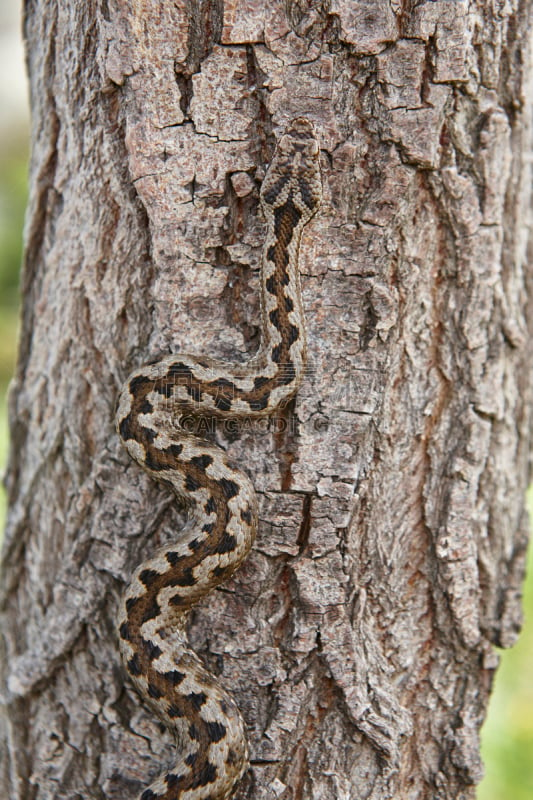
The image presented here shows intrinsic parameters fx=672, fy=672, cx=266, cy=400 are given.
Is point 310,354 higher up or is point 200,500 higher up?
point 310,354

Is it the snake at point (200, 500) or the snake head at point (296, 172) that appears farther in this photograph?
the snake at point (200, 500)

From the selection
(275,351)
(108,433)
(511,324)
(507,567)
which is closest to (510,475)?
(507,567)

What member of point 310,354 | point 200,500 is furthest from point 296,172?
point 200,500

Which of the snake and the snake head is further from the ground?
the snake head

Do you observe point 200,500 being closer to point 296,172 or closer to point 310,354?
point 310,354

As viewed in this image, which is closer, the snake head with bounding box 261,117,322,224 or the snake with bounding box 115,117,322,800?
the snake head with bounding box 261,117,322,224
